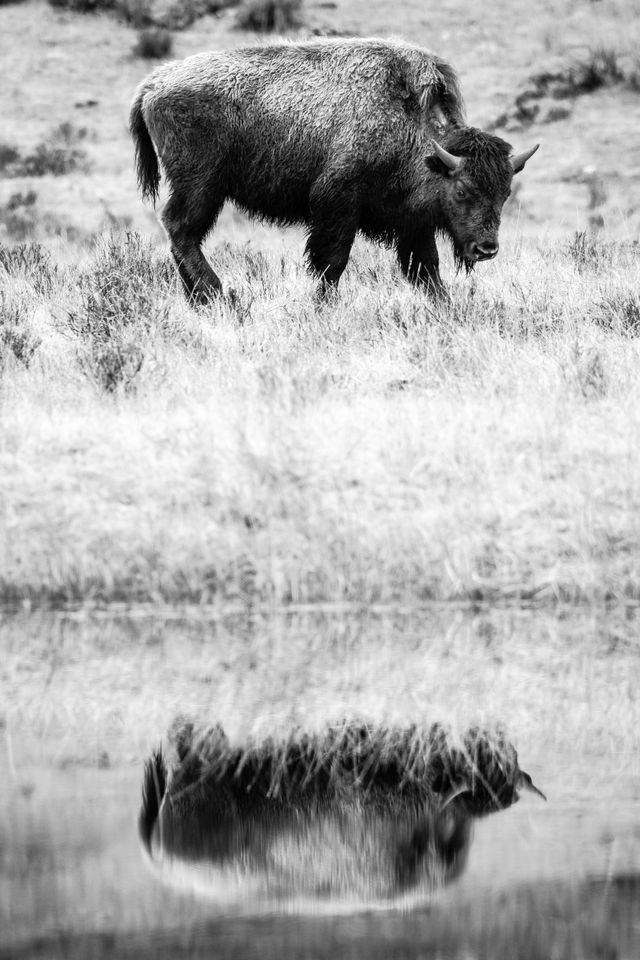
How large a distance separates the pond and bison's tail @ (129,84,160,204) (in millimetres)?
5883

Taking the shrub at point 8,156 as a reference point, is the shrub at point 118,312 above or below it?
above

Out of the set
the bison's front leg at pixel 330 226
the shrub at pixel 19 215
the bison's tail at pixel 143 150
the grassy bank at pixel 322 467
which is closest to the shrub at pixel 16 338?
the grassy bank at pixel 322 467

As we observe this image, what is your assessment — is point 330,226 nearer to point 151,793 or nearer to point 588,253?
point 588,253

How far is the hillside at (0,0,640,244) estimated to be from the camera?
17.8 metres

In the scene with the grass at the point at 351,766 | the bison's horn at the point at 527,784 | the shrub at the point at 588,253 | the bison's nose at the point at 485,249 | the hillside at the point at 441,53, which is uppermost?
the bison's horn at the point at 527,784

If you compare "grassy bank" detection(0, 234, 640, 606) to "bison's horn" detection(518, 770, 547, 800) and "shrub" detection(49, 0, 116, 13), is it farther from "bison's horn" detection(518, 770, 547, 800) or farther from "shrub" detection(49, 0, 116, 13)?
"shrub" detection(49, 0, 116, 13)

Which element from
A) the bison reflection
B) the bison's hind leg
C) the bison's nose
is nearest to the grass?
the bison reflection

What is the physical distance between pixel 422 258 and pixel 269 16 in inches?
583

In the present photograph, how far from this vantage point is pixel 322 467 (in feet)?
20.8

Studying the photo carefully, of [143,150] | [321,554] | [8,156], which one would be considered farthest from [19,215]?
[321,554]

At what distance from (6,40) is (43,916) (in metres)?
21.8

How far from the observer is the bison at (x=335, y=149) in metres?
9.83

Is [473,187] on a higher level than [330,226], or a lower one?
higher

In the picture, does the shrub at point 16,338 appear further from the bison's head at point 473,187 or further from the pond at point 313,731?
the pond at point 313,731
